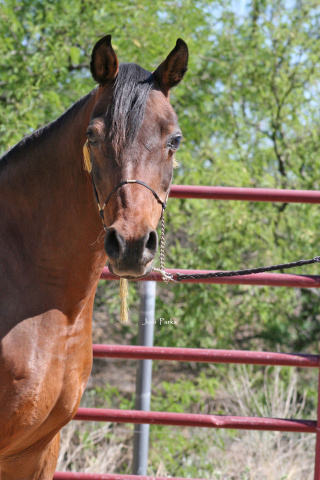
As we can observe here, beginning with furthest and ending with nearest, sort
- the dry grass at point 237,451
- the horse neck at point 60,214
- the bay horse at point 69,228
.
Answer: the dry grass at point 237,451, the horse neck at point 60,214, the bay horse at point 69,228

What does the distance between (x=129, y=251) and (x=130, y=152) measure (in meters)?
0.38

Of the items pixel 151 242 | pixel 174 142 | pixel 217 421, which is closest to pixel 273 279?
pixel 217 421

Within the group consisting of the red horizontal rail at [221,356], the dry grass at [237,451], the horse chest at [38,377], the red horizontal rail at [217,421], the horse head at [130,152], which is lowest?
the dry grass at [237,451]

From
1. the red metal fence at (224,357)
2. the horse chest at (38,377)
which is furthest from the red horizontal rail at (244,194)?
the horse chest at (38,377)

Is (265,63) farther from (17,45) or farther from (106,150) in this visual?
(106,150)

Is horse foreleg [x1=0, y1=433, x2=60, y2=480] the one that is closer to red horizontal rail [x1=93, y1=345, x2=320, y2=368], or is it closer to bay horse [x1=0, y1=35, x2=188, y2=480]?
bay horse [x1=0, y1=35, x2=188, y2=480]

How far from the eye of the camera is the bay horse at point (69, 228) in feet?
6.92

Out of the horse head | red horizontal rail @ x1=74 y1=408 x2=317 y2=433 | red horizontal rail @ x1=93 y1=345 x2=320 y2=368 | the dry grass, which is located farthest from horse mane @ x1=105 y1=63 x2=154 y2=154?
the dry grass

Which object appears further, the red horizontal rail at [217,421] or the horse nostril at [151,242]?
the red horizontal rail at [217,421]

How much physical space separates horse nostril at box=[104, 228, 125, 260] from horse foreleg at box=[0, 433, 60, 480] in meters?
0.96

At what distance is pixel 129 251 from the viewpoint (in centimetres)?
196

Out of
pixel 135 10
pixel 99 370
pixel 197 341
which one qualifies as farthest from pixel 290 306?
pixel 135 10

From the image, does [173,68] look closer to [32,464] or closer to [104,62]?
[104,62]

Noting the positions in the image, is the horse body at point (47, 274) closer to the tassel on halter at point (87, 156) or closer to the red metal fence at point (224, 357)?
the tassel on halter at point (87, 156)
